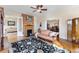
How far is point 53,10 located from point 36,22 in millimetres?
362

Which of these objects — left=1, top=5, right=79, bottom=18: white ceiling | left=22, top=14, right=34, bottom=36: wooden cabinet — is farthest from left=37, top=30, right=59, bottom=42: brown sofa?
left=1, top=5, right=79, bottom=18: white ceiling

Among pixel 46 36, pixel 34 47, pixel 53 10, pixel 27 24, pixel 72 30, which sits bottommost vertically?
pixel 34 47

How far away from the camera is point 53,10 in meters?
2.26

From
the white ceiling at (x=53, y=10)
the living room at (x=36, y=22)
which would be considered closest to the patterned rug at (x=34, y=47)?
the living room at (x=36, y=22)

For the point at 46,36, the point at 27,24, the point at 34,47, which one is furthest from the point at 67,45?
the point at 27,24

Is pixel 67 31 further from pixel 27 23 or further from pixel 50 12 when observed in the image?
pixel 27 23

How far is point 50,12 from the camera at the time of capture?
2.25 m

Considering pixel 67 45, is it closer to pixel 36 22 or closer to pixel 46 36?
pixel 46 36

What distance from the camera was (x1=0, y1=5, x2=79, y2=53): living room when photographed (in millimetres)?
2184

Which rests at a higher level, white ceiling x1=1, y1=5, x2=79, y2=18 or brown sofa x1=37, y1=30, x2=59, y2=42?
white ceiling x1=1, y1=5, x2=79, y2=18

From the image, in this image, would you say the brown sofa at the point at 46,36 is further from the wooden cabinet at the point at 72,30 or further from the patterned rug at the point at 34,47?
the wooden cabinet at the point at 72,30

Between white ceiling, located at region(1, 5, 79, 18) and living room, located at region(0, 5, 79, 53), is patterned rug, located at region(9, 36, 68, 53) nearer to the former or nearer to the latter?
living room, located at region(0, 5, 79, 53)

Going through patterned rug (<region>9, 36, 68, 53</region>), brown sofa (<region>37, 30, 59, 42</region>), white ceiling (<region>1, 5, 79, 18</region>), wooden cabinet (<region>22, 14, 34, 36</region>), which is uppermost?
white ceiling (<region>1, 5, 79, 18</region>)

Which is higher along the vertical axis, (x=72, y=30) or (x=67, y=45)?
(x=72, y=30)
